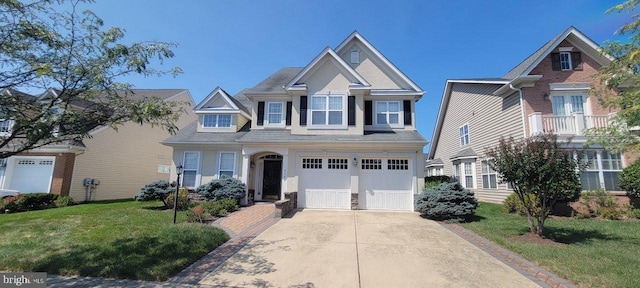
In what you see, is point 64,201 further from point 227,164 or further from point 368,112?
point 368,112

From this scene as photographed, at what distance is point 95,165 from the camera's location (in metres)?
16.8

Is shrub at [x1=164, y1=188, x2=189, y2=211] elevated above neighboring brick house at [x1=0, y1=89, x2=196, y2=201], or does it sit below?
below

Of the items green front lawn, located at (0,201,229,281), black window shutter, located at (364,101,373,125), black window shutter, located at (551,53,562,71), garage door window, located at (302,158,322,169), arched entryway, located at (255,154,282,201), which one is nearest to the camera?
green front lawn, located at (0,201,229,281)

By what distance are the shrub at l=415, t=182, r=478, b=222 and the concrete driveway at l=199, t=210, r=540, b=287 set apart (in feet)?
5.07

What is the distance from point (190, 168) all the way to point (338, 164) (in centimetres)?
829

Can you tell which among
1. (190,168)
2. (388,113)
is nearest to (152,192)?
(190,168)

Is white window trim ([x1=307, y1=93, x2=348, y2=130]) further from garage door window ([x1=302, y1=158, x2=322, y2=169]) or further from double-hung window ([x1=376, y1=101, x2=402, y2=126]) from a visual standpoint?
double-hung window ([x1=376, y1=101, x2=402, y2=126])

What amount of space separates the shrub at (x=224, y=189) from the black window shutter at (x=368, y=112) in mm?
7191

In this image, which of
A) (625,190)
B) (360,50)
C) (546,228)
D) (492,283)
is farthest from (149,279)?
(625,190)

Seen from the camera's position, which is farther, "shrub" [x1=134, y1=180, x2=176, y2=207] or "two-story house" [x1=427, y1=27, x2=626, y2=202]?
"two-story house" [x1=427, y1=27, x2=626, y2=202]

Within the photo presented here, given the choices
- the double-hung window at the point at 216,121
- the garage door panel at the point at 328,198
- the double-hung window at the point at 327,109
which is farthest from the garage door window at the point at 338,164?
the double-hung window at the point at 216,121

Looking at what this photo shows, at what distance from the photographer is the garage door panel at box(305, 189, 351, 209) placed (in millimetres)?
12977

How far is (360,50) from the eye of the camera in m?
15.9

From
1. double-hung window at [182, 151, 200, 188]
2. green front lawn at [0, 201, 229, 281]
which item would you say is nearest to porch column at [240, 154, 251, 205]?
double-hung window at [182, 151, 200, 188]
